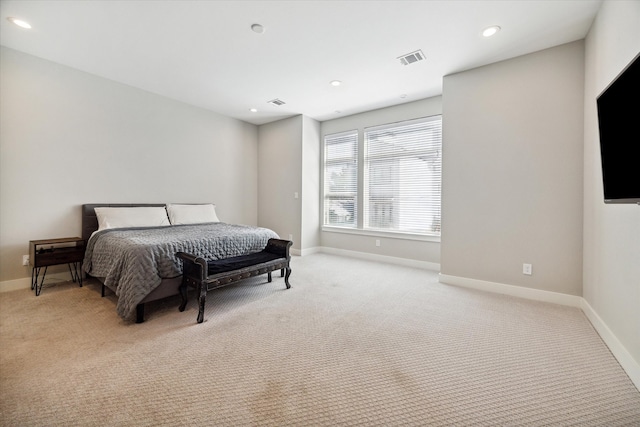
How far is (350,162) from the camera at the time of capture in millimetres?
5059

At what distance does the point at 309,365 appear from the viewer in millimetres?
1671

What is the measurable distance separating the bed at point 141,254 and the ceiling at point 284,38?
1923 mm

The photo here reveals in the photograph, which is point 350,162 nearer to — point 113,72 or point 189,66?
point 189,66

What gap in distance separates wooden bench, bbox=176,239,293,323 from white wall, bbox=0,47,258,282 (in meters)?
2.19

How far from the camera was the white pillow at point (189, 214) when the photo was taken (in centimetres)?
397

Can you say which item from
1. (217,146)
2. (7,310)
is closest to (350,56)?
(217,146)

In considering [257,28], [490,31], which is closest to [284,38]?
[257,28]

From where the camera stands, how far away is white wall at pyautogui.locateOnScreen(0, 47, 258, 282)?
2902mm

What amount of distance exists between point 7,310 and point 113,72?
2965 mm

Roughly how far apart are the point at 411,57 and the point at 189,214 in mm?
3818

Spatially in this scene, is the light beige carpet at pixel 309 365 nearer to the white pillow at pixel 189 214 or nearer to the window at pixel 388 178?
the white pillow at pixel 189 214

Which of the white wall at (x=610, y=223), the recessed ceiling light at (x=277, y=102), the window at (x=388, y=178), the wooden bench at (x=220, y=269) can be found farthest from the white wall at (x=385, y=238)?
the wooden bench at (x=220, y=269)

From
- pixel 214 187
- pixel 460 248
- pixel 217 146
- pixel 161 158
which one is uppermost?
pixel 217 146

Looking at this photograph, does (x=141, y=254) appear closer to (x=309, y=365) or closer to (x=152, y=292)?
(x=152, y=292)
